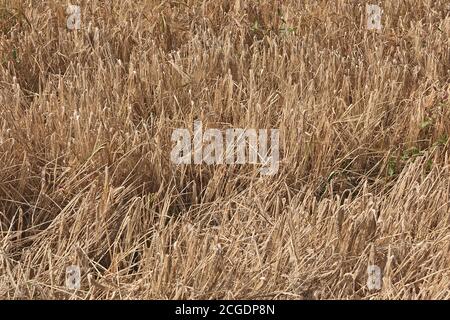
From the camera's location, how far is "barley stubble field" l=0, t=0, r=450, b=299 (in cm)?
236

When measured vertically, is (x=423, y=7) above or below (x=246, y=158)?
above

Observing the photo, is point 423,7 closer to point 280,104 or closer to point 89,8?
point 280,104

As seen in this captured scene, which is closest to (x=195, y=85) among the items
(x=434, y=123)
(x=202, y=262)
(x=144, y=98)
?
(x=144, y=98)

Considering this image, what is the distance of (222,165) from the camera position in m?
2.79

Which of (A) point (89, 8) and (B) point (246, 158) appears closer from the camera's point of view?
(B) point (246, 158)

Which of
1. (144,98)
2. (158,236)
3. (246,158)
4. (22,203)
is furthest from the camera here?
(144,98)

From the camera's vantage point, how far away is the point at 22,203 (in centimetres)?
265

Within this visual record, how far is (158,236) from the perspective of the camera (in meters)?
2.46

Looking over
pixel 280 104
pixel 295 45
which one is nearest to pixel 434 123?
pixel 280 104

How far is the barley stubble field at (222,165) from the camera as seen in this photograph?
236 cm

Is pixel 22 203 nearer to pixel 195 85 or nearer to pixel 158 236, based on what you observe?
pixel 158 236
